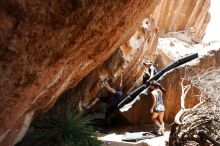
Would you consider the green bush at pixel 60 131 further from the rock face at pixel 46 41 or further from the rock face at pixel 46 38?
the rock face at pixel 46 38

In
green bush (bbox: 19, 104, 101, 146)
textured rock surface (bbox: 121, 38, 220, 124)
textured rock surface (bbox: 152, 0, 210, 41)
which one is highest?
textured rock surface (bbox: 152, 0, 210, 41)

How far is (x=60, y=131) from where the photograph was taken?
432 inches

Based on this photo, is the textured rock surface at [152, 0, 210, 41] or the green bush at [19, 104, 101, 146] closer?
the green bush at [19, 104, 101, 146]

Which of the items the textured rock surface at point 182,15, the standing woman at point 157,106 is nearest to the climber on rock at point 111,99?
the standing woman at point 157,106

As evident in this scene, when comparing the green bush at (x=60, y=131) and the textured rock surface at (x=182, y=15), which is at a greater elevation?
the textured rock surface at (x=182, y=15)

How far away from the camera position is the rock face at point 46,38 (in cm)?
447

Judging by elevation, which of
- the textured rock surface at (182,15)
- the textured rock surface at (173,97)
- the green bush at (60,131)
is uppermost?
the textured rock surface at (182,15)

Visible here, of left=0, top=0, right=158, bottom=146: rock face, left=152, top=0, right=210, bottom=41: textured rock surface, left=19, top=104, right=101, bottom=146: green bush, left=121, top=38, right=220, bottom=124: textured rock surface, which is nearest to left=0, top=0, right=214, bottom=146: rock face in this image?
left=0, top=0, right=158, bottom=146: rock face

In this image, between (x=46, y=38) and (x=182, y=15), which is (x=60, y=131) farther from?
(x=182, y=15)

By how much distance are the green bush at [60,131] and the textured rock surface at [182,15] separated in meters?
14.0

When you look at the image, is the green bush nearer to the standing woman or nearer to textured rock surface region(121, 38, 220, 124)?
the standing woman

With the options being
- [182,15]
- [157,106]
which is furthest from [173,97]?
[182,15]

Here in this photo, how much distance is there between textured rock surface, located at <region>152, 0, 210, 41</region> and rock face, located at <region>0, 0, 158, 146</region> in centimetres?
1802

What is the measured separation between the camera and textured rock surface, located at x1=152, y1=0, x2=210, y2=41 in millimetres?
24781
